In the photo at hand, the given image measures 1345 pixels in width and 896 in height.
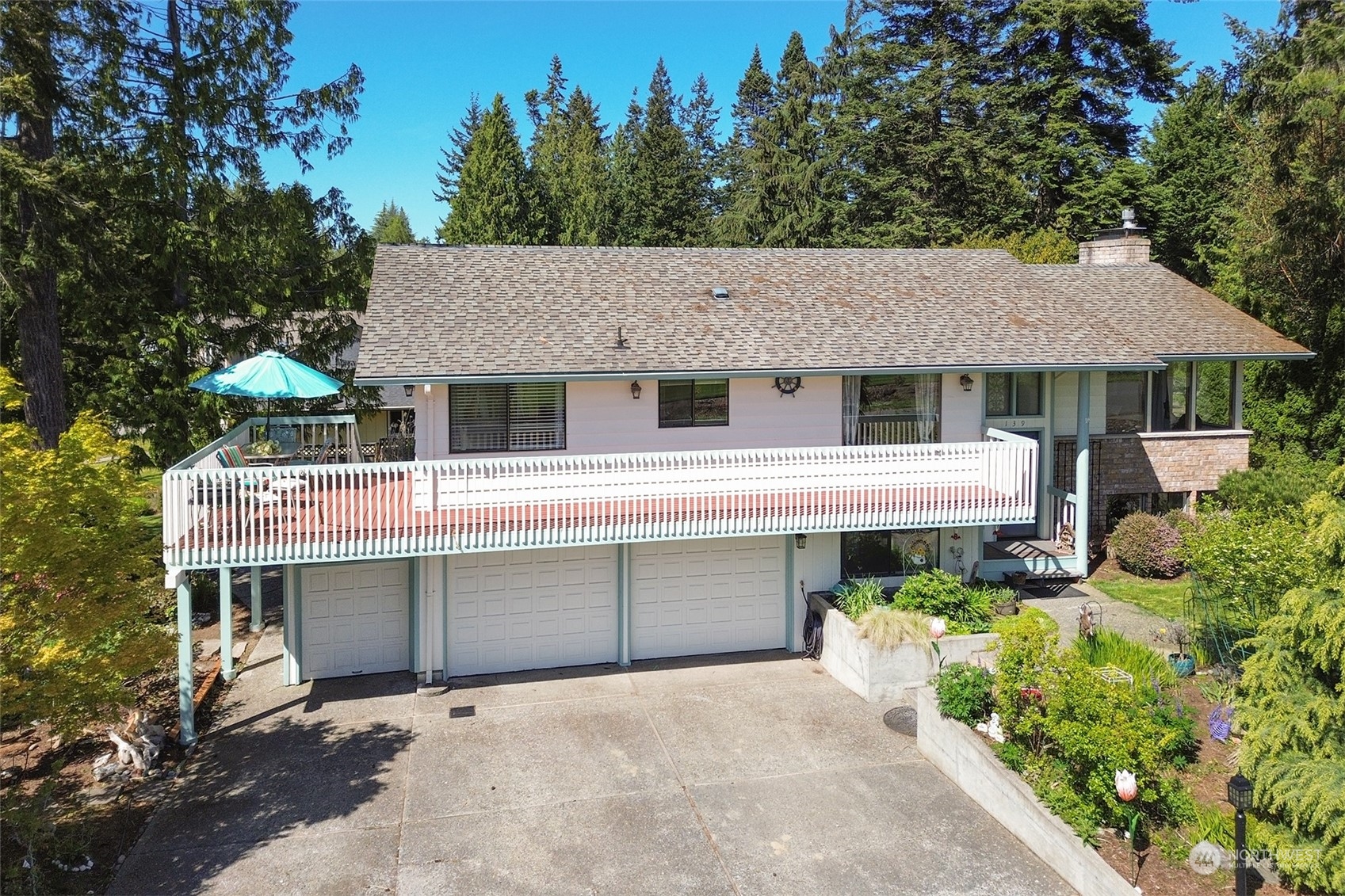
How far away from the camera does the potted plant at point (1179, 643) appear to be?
501 inches

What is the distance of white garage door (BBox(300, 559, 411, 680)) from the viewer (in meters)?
13.9

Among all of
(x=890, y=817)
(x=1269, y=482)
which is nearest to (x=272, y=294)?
(x=890, y=817)

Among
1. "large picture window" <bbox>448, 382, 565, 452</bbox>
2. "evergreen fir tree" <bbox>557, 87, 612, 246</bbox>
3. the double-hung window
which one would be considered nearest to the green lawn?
the double-hung window

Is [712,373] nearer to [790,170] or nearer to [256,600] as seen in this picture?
[256,600]

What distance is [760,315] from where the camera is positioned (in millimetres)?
16391

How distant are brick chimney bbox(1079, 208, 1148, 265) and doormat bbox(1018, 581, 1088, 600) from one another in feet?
33.0

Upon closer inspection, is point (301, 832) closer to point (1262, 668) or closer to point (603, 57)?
point (1262, 668)

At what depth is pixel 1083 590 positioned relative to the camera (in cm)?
1670

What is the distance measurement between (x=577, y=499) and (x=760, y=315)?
539 cm

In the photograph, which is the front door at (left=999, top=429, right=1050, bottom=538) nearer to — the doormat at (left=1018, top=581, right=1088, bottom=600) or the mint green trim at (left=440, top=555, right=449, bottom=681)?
the doormat at (left=1018, top=581, right=1088, bottom=600)

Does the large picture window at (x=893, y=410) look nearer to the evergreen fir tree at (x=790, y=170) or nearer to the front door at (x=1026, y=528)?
the front door at (x=1026, y=528)

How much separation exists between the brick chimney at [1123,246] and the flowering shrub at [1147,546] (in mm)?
7983

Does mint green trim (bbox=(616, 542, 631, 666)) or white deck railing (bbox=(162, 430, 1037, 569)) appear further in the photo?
mint green trim (bbox=(616, 542, 631, 666))

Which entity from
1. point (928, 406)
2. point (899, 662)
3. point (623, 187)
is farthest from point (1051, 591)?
point (623, 187)
